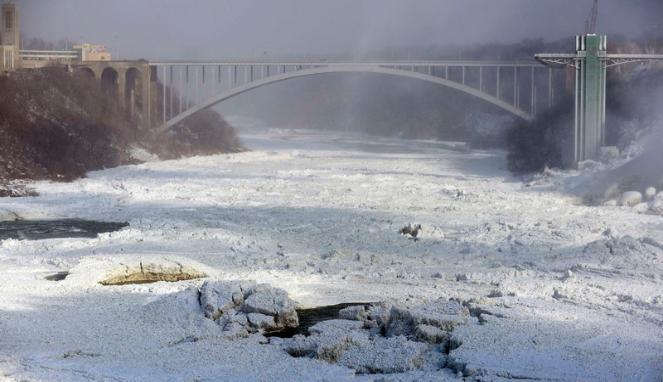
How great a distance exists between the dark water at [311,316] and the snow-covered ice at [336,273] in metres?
0.30

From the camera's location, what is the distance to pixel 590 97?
3584 cm

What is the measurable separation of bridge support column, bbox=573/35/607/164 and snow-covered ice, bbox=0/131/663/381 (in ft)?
8.83

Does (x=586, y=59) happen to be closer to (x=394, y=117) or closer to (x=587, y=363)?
(x=587, y=363)

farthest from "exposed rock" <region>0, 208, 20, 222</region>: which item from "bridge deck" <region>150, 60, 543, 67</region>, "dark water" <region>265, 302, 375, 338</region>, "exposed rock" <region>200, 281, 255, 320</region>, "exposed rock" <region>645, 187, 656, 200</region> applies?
"bridge deck" <region>150, 60, 543, 67</region>

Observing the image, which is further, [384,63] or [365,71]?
[384,63]

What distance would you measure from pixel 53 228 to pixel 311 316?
1135cm

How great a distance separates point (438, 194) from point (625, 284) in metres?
14.3

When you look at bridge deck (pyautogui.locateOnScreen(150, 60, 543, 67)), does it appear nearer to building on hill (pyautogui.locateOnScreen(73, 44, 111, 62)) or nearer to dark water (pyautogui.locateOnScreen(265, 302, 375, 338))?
building on hill (pyautogui.locateOnScreen(73, 44, 111, 62))

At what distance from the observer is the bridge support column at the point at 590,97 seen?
117 feet

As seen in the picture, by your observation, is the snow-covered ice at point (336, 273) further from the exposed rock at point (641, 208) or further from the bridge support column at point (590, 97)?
the bridge support column at point (590, 97)

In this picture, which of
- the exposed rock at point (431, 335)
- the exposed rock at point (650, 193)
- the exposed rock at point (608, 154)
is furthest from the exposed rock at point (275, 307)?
the exposed rock at point (608, 154)

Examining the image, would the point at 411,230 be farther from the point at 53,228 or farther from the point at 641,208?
the point at 53,228

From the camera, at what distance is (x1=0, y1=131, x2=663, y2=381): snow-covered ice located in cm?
1338

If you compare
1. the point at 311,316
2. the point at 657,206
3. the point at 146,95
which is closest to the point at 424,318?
the point at 311,316
